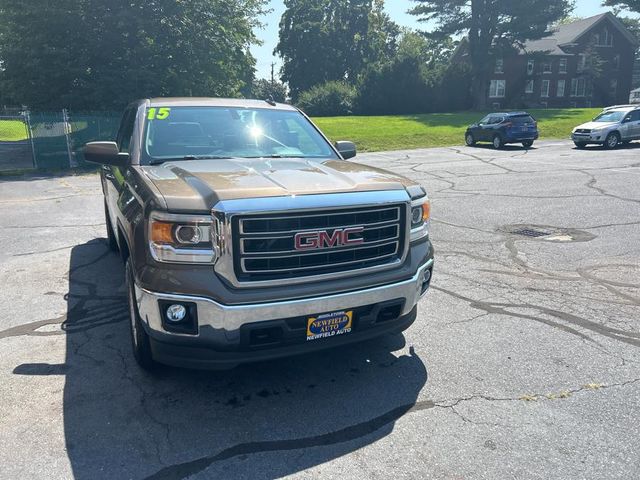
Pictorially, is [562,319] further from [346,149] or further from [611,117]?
[611,117]

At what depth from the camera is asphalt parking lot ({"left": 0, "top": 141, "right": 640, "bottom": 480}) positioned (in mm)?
2832

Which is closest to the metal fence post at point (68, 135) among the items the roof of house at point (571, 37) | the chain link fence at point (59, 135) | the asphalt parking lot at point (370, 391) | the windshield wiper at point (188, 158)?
the chain link fence at point (59, 135)

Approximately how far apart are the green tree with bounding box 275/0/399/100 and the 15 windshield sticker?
6589 cm

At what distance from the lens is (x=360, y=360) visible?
402cm

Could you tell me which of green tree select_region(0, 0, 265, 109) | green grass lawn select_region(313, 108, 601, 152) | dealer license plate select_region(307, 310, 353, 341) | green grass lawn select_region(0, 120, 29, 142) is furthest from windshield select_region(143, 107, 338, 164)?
green grass lawn select_region(0, 120, 29, 142)

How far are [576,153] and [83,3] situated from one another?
20.8m

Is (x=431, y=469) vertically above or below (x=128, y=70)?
below

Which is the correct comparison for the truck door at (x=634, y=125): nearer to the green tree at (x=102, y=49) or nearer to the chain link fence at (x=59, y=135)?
the green tree at (x=102, y=49)

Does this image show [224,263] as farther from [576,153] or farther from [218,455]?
[576,153]

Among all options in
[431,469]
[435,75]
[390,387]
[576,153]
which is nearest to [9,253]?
[390,387]

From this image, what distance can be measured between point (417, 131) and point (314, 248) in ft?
94.0

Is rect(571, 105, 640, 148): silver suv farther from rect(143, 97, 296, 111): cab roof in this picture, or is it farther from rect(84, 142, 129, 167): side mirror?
rect(84, 142, 129, 167): side mirror

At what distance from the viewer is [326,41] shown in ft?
225

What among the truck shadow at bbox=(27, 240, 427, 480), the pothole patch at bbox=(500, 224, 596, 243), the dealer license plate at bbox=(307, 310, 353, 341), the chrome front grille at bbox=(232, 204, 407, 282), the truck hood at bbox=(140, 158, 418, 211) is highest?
the truck hood at bbox=(140, 158, 418, 211)
